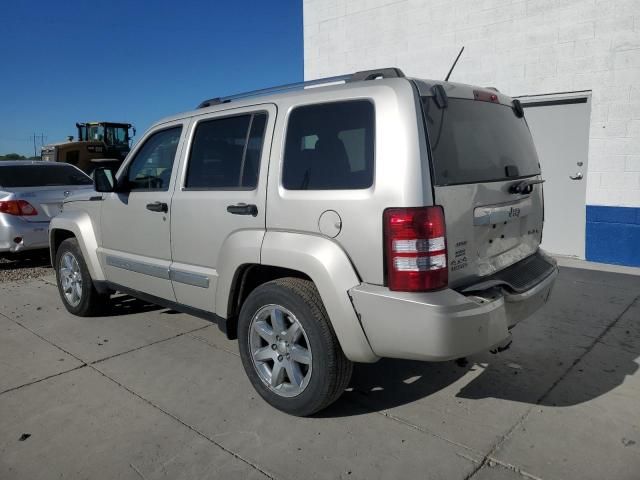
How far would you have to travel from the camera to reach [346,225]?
8.79 feet

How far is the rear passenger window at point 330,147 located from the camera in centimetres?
270

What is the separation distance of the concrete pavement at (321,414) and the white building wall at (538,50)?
3120 millimetres

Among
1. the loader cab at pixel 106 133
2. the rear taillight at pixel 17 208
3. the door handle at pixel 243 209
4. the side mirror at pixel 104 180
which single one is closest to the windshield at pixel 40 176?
the rear taillight at pixel 17 208

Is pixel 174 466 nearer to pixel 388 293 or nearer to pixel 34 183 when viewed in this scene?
pixel 388 293

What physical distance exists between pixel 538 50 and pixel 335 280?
608 cm

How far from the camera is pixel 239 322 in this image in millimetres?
3285

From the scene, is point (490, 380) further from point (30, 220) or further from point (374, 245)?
point (30, 220)

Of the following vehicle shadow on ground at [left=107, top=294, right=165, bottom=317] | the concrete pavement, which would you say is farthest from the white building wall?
vehicle shadow on ground at [left=107, top=294, right=165, bottom=317]

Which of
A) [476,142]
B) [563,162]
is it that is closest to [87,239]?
[476,142]

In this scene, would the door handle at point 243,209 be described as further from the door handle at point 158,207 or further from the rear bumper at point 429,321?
the rear bumper at point 429,321

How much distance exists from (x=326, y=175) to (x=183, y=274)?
1.43 meters

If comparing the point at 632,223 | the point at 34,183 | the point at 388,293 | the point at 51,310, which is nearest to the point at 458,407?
the point at 388,293

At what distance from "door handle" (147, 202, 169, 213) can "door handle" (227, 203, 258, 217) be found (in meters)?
0.75

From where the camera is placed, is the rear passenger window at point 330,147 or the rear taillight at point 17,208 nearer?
the rear passenger window at point 330,147
